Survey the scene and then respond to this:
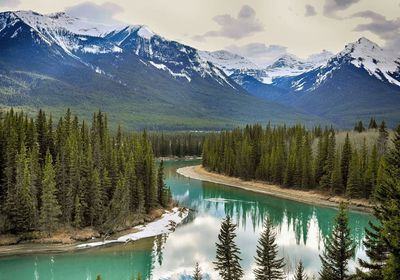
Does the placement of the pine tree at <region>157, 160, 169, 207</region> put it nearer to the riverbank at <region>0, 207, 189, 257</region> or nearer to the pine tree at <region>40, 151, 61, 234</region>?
the riverbank at <region>0, 207, 189, 257</region>

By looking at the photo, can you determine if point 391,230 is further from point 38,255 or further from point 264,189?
point 264,189

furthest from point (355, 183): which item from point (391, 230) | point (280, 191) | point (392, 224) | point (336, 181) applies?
point (392, 224)

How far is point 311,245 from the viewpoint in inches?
2704

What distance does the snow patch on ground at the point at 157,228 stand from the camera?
66.1 meters

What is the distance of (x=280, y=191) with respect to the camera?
12119 centimetres

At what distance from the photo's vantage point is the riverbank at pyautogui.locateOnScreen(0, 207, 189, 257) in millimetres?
60750

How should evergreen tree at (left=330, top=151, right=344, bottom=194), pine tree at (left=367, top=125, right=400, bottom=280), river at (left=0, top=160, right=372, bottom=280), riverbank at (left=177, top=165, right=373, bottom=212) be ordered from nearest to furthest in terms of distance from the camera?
pine tree at (left=367, top=125, right=400, bottom=280) < river at (left=0, top=160, right=372, bottom=280) < riverbank at (left=177, top=165, right=373, bottom=212) < evergreen tree at (left=330, top=151, right=344, bottom=194)

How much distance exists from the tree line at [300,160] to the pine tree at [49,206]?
6671 cm

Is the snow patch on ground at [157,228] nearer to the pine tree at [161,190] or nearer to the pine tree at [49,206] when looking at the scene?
the pine tree at [161,190]

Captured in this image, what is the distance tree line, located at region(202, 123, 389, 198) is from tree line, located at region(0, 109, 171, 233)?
46.1 metres

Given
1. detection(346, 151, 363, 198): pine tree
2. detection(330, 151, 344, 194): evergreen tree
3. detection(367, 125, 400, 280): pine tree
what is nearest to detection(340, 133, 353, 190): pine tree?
detection(330, 151, 344, 194): evergreen tree

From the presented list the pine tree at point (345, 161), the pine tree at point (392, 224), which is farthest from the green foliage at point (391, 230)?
the pine tree at point (345, 161)

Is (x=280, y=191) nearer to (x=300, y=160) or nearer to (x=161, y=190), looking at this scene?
(x=300, y=160)

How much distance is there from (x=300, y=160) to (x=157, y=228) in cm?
6008
